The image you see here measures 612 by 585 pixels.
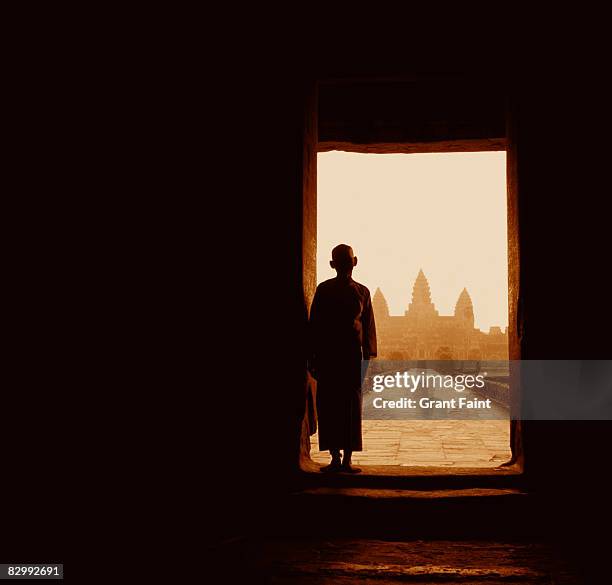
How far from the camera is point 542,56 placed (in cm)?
430

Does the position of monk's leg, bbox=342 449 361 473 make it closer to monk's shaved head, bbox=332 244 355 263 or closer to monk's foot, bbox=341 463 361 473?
monk's foot, bbox=341 463 361 473

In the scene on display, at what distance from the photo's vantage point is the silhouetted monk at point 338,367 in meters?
4.28

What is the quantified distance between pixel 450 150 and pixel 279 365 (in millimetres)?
4299

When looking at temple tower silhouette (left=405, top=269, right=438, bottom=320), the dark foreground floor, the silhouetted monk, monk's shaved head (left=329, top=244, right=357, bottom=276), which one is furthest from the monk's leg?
temple tower silhouette (left=405, top=269, right=438, bottom=320)

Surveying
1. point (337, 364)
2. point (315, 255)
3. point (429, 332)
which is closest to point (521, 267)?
point (337, 364)

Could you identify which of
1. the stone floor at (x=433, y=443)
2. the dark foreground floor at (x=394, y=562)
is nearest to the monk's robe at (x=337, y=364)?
the dark foreground floor at (x=394, y=562)

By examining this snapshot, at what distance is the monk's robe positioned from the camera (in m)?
4.28

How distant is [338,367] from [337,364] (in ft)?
0.08

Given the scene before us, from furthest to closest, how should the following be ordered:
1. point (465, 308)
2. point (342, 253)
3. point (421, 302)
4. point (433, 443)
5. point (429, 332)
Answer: point (421, 302) → point (465, 308) → point (429, 332) → point (433, 443) → point (342, 253)

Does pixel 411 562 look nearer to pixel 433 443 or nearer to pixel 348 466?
pixel 348 466

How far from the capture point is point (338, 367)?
4297mm

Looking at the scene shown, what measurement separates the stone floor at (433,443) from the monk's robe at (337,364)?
162 cm

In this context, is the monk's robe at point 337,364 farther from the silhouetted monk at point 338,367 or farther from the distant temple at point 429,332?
the distant temple at point 429,332

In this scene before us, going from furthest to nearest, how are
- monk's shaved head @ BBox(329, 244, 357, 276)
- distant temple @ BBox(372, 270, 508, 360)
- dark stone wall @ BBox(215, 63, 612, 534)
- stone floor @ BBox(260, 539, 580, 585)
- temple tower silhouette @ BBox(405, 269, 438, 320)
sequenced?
1. temple tower silhouette @ BBox(405, 269, 438, 320)
2. distant temple @ BBox(372, 270, 508, 360)
3. monk's shaved head @ BBox(329, 244, 357, 276)
4. dark stone wall @ BBox(215, 63, 612, 534)
5. stone floor @ BBox(260, 539, 580, 585)
